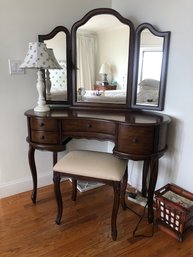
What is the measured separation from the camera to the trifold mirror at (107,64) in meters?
1.87

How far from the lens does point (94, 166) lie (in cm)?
160

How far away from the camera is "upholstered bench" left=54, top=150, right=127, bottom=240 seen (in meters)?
1.54

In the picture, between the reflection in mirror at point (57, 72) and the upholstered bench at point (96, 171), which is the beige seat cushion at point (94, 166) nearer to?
the upholstered bench at point (96, 171)

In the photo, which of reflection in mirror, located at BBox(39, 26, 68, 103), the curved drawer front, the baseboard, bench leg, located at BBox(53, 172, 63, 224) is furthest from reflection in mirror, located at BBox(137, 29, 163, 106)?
the baseboard

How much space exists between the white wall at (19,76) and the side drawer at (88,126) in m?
0.52

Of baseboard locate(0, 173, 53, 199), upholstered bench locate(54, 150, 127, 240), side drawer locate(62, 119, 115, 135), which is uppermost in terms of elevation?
side drawer locate(62, 119, 115, 135)

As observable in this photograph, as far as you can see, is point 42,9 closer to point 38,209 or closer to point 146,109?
point 146,109

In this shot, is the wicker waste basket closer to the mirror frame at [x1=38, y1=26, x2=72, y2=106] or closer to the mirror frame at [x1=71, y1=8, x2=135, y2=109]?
the mirror frame at [x1=71, y1=8, x2=135, y2=109]

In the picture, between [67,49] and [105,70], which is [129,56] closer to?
[105,70]

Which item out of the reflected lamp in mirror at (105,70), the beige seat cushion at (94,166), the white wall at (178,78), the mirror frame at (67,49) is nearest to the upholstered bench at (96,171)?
the beige seat cushion at (94,166)

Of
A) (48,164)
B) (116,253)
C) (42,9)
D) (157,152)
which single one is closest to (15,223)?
(48,164)

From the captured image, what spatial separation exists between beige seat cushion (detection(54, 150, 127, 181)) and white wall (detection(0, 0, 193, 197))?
0.52 metres

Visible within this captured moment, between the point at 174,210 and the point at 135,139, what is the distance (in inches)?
23.5

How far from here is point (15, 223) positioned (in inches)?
69.5
